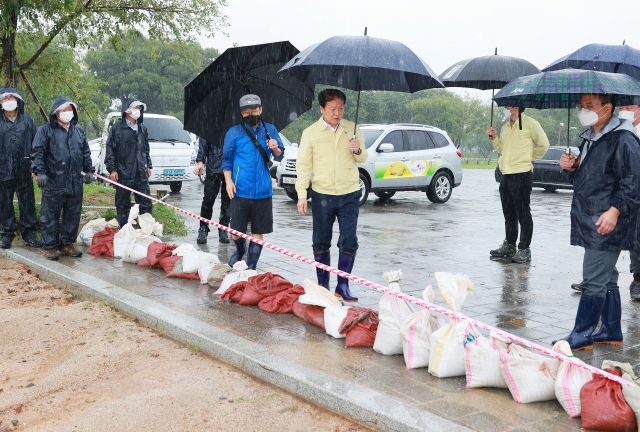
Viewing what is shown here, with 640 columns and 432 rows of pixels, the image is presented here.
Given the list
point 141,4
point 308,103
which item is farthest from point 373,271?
point 141,4

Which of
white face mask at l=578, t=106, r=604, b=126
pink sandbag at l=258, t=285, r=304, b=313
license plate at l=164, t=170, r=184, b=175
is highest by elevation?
white face mask at l=578, t=106, r=604, b=126

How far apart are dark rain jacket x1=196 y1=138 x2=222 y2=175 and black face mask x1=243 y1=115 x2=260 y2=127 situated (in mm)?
2407

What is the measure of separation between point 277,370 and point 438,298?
2527 millimetres

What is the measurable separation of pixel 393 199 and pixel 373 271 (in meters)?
9.44

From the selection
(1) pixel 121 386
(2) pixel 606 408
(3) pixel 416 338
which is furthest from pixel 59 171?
(2) pixel 606 408

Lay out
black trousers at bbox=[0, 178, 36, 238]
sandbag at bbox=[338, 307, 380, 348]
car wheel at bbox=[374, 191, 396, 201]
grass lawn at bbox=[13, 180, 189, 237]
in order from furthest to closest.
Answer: car wheel at bbox=[374, 191, 396, 201] → grass lawn at bbox=[13, 180, 189, 237] → black trousers at bbox=[0, 178, 36, 238] → sandbag at bbox=[338, 307, 380, 348]

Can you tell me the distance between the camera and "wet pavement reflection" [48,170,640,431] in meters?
3.54

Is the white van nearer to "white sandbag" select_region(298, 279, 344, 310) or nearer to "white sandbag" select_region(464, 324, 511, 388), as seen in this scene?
"white sandbag" select_region(298, 279, 344, 310)

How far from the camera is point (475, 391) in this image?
3.65 metres

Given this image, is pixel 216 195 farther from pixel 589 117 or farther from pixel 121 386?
pixel 589 117

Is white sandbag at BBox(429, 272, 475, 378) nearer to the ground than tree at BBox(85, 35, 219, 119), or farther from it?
nearer to the ground

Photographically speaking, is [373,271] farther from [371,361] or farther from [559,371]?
[559,371]

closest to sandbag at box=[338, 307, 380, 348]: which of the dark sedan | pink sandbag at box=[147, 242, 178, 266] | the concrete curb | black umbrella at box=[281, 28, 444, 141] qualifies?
the concrete curb

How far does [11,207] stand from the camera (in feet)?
26.0
